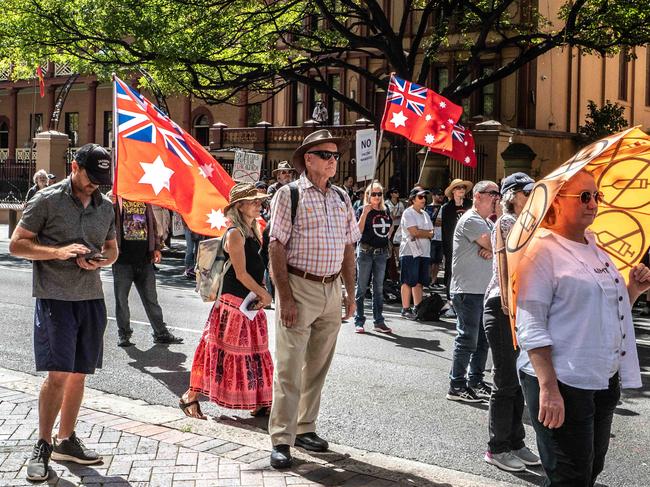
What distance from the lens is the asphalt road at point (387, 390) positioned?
5.74 metres

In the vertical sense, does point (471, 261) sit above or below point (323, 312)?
above

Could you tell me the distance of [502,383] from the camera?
18.0ft

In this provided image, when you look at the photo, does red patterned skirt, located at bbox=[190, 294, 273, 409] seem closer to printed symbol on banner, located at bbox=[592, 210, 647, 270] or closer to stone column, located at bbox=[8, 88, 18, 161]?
printed symbol on banner, located at bbox=[592, 210, 647, 270]

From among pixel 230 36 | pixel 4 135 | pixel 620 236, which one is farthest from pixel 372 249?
pixel 4 135

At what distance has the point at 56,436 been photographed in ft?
17.1

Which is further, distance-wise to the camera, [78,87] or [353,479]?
[78,87]

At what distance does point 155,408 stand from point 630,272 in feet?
12.8

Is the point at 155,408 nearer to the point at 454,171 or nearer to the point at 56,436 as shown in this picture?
the point at 56,436

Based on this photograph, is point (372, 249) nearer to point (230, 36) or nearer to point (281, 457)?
point (281, 457)

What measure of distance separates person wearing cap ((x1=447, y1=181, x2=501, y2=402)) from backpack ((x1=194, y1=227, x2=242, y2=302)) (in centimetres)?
189

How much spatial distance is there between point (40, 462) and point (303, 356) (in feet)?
5.48

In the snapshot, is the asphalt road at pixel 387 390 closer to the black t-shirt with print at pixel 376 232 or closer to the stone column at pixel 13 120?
the black t-shirt with print at pixel 376 232

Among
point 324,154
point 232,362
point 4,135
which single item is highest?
point 4,135

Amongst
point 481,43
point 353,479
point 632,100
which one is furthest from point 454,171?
point 353,479
